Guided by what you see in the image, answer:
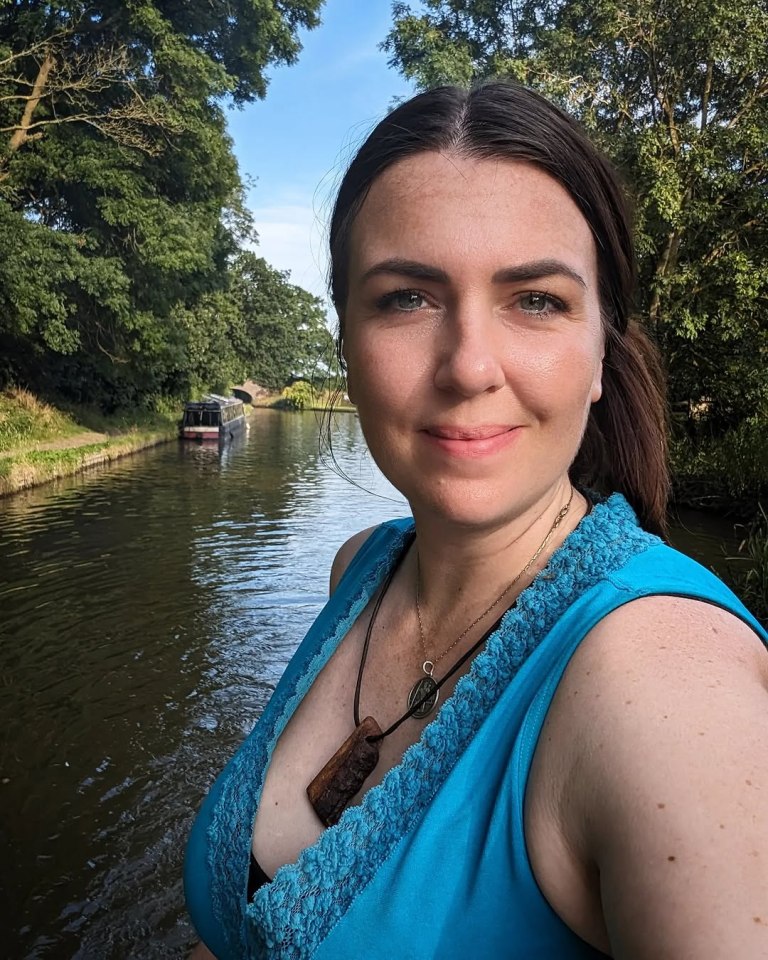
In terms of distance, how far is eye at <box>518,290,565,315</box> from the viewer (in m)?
1.08

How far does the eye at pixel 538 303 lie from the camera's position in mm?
1077

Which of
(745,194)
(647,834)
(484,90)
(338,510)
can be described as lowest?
(338,510)

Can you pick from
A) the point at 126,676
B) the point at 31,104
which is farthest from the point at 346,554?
the point at 31,104

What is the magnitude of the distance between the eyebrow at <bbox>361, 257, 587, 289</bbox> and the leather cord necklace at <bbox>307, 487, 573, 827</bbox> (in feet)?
1.32

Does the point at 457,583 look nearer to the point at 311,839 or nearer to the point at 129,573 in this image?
the point at 311,839

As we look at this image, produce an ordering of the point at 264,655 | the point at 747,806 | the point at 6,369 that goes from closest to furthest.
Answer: the point at 747,806, the point at 264,655, the point at 6,369

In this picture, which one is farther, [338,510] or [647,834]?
[338,510]

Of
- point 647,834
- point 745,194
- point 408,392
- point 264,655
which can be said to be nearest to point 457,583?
point 408,392

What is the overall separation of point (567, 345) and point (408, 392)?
0.82 ft

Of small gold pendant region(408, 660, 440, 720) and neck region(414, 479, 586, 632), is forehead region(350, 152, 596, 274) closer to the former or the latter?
neck region(414, 479, 586, 632)

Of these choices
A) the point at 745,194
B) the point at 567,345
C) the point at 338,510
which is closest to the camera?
the point at 567,345

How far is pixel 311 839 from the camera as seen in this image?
3.75 ft

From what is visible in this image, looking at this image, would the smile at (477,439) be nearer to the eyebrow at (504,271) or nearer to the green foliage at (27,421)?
the eyebrow at (504,271)

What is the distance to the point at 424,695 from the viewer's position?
1.25m
